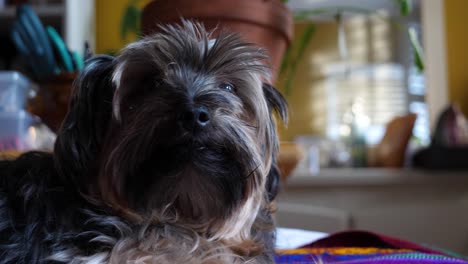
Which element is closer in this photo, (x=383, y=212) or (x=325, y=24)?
(x=383, y=212)

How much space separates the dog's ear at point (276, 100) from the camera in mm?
948

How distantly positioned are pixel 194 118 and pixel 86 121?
203 millimetres

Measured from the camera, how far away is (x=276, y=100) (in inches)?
37.5

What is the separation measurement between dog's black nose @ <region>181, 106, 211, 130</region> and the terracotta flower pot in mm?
465

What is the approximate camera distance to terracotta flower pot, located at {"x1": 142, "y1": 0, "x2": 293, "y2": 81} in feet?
3.99

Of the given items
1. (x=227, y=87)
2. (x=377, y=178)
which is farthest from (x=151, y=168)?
(x=377, y=178)

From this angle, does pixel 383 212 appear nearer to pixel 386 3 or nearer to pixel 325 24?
pixel 386 3

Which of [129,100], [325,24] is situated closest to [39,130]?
[129,100]

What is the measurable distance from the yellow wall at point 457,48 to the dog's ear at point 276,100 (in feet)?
10.1

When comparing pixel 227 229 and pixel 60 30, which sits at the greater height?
pixel 60 30

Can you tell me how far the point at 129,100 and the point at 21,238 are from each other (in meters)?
0.26

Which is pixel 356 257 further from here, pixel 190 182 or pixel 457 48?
pixel 457 48

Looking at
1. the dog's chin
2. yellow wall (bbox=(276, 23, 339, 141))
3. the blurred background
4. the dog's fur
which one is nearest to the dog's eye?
the dog's fur

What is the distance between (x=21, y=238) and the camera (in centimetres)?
75
